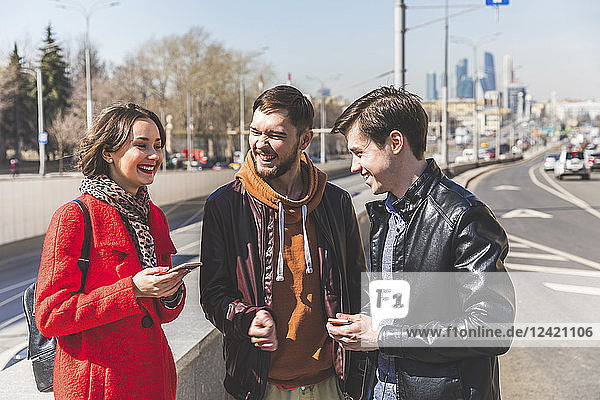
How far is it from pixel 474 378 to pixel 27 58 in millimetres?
59838

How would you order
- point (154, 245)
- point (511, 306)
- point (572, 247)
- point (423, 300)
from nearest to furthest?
point (511, 306) < point (423, 300) < point (154, 245) < point (572, 247)

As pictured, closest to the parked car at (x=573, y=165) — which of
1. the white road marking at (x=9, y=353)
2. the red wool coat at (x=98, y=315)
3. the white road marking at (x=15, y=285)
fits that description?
the white road marking at (x=15, y=285)

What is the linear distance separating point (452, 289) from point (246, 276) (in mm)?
885

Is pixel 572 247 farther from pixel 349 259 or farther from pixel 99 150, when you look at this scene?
pixel 99 150

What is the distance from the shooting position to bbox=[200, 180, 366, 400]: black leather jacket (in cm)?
270

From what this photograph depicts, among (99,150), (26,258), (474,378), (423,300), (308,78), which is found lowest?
(26,258)

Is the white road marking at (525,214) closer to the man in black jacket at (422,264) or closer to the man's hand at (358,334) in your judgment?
the man in black jacket at (422,264)

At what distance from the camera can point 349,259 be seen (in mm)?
3018

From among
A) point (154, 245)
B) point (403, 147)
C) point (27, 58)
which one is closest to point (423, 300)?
point (403, 147)

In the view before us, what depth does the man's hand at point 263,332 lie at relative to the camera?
2.59 m

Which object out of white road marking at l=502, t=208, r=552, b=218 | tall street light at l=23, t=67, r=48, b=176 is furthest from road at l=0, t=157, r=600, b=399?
tall street light at l=23, t=67, r=48, b=176

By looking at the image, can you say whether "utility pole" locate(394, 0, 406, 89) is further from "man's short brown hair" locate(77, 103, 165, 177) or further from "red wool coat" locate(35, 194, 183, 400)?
"red wool coat" locate(35, 194, 183, 400)

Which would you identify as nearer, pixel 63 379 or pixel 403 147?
pixel 63 379

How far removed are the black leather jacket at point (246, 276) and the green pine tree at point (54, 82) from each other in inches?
2354
